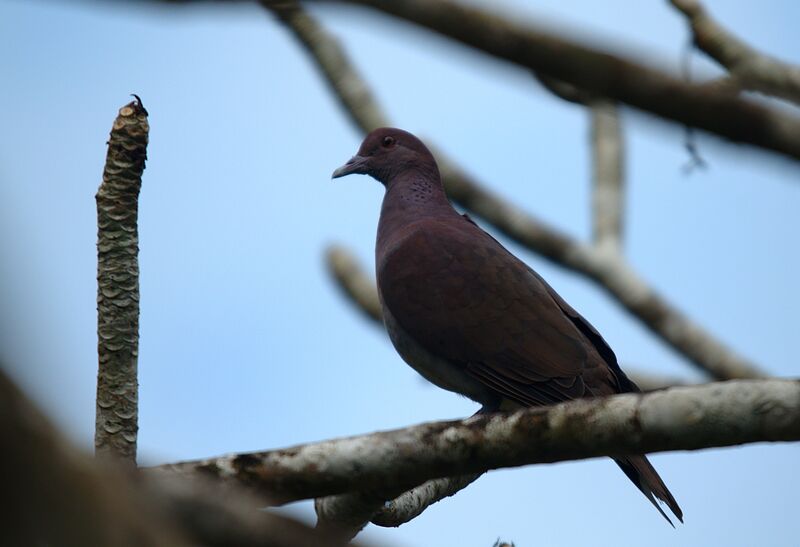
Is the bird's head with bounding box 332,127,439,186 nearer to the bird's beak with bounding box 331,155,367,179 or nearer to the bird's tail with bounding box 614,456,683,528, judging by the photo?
the bird's beak with bounding box 331,155,367,179

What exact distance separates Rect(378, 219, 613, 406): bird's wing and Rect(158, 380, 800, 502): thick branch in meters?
1.63

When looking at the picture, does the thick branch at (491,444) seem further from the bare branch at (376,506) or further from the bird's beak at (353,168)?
the bird's beak at (353,168)

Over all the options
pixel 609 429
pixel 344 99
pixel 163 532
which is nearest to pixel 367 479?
pixel 609 429

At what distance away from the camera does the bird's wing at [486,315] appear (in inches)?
177

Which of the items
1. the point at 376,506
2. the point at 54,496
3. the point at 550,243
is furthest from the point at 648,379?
the point at 54,496

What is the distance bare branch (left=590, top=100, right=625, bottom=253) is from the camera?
5457 millimetres

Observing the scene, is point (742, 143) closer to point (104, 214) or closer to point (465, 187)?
point (104, 214)

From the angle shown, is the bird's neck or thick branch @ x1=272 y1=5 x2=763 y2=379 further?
the bird's neck

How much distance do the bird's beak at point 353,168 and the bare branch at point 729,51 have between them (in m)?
2.16

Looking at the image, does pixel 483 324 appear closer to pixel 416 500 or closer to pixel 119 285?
pixel 416 500

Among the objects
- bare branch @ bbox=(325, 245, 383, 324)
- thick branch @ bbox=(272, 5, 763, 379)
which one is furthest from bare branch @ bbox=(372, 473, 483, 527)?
bare branch @ bbox=(325, 245, 383, 324)

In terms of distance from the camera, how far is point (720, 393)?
2535mm

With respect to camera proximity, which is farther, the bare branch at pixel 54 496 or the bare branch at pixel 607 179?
the bare branch at pixel 607 179

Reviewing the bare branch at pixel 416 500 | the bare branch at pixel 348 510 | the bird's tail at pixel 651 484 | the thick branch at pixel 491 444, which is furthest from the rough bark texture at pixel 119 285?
the bird's tail at pixel 651 484
